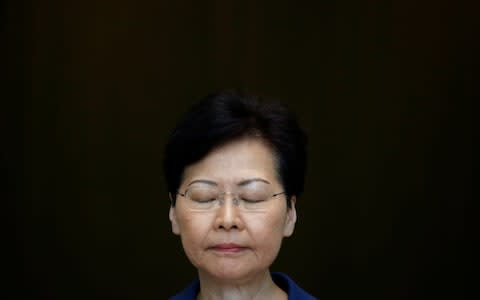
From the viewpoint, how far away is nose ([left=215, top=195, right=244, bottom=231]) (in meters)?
2.54

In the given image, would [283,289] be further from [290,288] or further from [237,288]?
[237,288]

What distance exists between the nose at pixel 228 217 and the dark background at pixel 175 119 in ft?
6.43

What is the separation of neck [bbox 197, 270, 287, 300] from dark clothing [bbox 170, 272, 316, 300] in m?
0.06

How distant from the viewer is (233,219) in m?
2.54

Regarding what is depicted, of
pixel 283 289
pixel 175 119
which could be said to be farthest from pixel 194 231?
pixel 175 119

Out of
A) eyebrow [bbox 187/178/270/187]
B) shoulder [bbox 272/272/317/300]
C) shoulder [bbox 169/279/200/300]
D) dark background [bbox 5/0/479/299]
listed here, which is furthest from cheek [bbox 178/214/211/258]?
dark background [bbox 5/0/479/299]

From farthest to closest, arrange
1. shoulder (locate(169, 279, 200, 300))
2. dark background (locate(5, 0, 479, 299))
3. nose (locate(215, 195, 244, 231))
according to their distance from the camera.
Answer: dark background (locate(5, 0, 479, 299)) < shoulder (locate(169, 279, 200, 300)) < nose (locate(215, 195, 244, 231))

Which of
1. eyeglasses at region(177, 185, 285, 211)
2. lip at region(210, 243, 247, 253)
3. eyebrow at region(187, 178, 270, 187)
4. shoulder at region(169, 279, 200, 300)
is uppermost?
eyebrow at region(187, 178, 270, 187)

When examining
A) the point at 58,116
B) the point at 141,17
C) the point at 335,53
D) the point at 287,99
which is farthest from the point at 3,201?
the point at 335,53

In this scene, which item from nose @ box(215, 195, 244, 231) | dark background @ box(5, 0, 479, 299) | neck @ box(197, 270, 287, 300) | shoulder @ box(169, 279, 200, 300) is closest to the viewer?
nose @ box(215, 195, 244, 231)

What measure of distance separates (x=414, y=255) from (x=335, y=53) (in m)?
1.04

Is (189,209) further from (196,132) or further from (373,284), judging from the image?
(373,284)

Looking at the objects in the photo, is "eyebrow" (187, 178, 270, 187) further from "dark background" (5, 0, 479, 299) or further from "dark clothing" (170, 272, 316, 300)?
"dark background" (5, 0, 479, 299)

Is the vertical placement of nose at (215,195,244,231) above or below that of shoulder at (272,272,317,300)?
above
